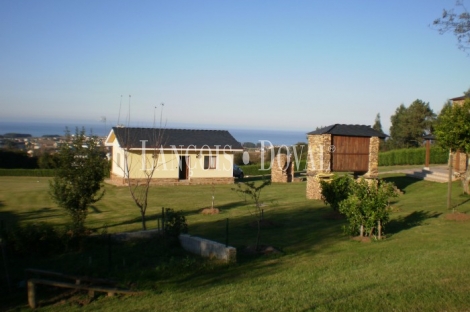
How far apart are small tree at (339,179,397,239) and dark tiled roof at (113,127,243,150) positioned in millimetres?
22022

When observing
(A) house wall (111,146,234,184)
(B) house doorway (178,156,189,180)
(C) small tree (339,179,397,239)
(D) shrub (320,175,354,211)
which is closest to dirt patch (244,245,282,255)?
(C) small tree (339,179,397,239)

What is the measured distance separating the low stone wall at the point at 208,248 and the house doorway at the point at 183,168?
22.9 m

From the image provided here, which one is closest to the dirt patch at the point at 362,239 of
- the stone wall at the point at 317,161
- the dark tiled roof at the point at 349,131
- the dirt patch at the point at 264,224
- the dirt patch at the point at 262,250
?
the dirt patch at the point at 262,250

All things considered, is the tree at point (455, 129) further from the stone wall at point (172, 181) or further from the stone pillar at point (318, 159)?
the stone wall at point (172, 181)

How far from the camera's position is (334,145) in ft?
79.6

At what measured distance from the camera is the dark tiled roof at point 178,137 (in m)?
34.3

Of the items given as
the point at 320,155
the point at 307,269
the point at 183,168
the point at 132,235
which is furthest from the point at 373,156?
the point at 307,269

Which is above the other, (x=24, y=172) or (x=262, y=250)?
(x=262, y=250)

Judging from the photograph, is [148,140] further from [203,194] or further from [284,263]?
[284,263]

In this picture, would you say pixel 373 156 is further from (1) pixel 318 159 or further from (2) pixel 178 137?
(2) pixel 178 137

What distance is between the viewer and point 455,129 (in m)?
17.6

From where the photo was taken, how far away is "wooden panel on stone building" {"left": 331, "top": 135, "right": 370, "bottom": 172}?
24.3 metres

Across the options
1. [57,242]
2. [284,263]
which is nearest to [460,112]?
[284,263]

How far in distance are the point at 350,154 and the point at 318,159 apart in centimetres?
208
